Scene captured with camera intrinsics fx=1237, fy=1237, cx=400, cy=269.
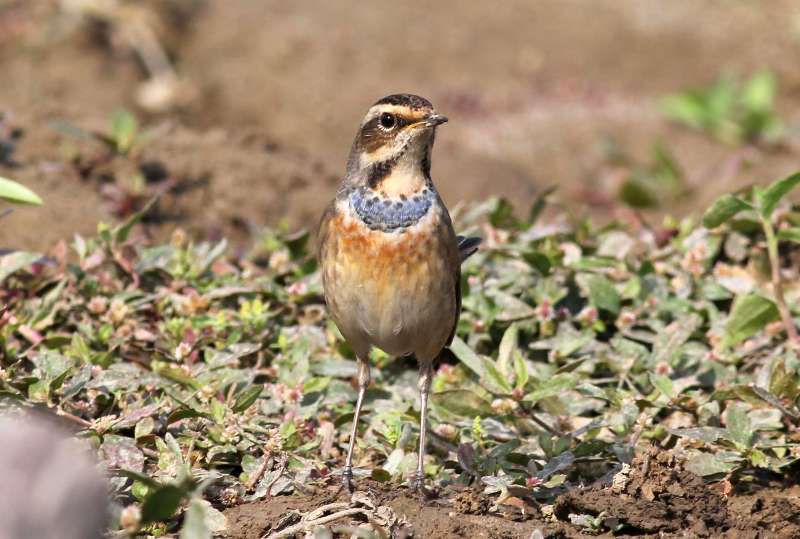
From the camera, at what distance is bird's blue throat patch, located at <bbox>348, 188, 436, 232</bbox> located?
15.8 feet

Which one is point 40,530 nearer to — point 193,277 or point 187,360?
point 187,360

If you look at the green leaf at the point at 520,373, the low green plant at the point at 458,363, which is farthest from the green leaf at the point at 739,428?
the green leaf at the point at 520,373

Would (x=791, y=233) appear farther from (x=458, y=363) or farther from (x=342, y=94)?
(x=342, y=94)

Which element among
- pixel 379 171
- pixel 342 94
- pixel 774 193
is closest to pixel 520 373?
pixel 379 171

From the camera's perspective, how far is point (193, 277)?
6.27 m

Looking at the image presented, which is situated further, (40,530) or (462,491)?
(462,491)

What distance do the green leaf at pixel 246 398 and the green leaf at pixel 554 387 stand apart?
44.5 inches

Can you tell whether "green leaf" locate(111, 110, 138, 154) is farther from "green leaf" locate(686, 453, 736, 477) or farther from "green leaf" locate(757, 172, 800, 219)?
"green leaf" locate(686, 453, 736, 477)

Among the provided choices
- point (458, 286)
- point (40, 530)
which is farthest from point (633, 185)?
point (40, 530)

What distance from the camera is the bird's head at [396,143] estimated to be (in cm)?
482

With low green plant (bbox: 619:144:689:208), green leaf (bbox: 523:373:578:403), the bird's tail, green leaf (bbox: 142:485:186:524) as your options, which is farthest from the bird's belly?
low green plant (bbox: 619:144:689:208)

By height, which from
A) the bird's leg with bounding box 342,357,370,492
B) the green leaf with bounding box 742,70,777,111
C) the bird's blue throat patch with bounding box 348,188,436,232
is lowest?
the bird's leg with bounding box 342,357,370,492

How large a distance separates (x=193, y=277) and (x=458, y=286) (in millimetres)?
1741

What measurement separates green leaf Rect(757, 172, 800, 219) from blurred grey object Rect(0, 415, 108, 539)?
3792mm
